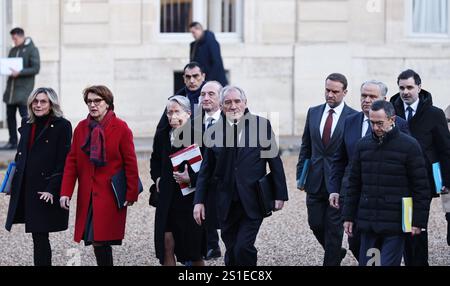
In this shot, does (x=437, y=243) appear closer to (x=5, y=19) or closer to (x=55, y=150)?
(x=55, y=150)

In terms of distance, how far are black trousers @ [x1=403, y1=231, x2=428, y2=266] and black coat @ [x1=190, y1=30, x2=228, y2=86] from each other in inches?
346

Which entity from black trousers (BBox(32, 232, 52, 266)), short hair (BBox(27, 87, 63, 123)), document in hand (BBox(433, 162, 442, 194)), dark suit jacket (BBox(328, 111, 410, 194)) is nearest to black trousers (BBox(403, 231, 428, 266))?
document in hand (BBox(433, 162, 442, 194))

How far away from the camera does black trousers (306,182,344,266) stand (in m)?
11.1

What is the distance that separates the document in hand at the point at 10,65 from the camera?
19266mm

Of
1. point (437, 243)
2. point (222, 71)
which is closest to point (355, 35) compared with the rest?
point (222, 71)

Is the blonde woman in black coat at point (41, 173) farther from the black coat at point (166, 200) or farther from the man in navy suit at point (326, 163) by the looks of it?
the man in navy suit at point (326, 163)

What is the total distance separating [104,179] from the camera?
10.6m

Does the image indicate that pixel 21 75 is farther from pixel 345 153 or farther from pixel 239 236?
pixel 239 236

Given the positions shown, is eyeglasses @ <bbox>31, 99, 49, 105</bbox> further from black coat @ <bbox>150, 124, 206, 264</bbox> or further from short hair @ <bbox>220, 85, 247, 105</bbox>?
short hair @ <bbox>220, 85, 247, 105</bbox>

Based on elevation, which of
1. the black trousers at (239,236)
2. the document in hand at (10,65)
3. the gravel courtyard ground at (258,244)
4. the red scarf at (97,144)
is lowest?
the gravel courtyard ground at (258,244)

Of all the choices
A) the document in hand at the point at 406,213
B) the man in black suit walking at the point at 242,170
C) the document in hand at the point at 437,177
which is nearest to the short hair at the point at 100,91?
the man in black suit walking at the point at 242,170

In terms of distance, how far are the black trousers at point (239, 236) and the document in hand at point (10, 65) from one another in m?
9.50

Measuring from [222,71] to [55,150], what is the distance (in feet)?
29.8

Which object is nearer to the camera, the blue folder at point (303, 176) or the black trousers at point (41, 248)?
the black trousers at point (41, 248)
